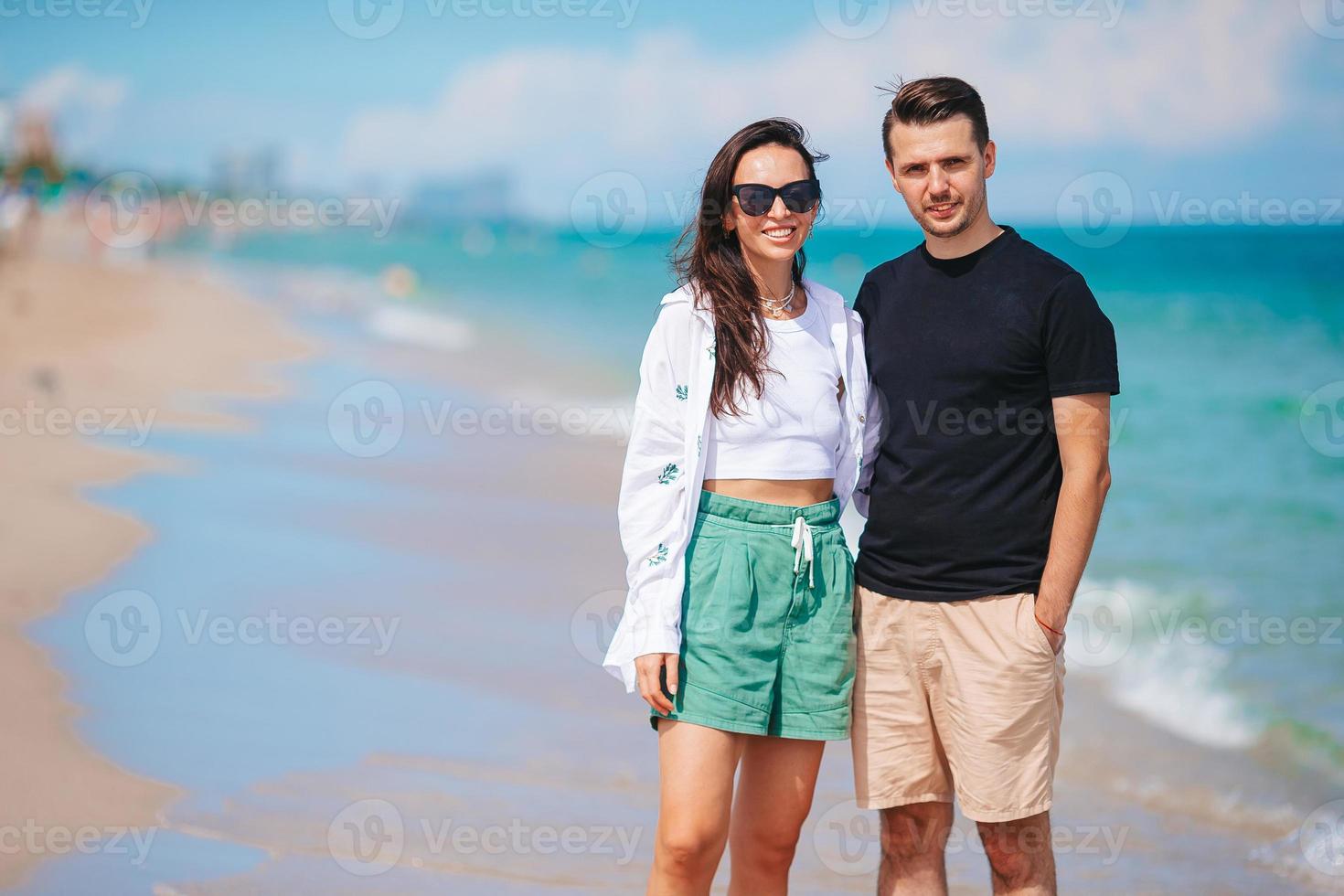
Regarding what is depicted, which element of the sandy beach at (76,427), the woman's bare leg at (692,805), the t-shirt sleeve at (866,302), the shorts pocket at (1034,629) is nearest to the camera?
the woman's bare leg at (692,805)

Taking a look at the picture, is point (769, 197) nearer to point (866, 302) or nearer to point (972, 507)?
point (866, 302)

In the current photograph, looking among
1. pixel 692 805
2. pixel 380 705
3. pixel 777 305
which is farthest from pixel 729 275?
pixel 380 705

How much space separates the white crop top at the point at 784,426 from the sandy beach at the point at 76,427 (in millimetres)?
2358

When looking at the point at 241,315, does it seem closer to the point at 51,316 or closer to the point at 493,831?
the point at 51,316

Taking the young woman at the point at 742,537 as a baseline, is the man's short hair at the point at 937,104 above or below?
above

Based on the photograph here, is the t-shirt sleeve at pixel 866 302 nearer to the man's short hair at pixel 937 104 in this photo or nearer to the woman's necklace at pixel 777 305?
the woman's necklace at pixel 777 305

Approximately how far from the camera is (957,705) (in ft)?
8.51

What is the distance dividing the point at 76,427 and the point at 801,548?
7830mm

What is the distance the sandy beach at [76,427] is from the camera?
383cm

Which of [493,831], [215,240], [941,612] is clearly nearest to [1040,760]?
[941,612]

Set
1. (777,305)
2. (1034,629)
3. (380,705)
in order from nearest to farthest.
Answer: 1. (1034,629)
2. (777,305)
3. (380,705)

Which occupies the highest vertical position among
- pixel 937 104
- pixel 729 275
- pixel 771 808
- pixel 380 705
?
pixel 937 104

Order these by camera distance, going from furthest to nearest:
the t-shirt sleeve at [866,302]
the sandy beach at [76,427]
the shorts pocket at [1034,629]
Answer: the sandy beach at [76,427], the t-shirt sleeve at [866,302], the shorts pocket at [1034,629]

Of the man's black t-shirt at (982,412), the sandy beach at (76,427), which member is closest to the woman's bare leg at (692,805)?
the man's black t-shirt at (982,412)
